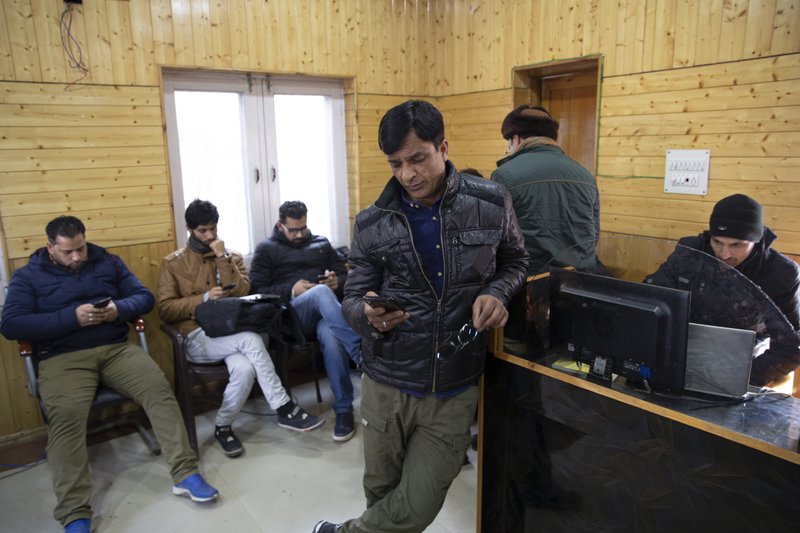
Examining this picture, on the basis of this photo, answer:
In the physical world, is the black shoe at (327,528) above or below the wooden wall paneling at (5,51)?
below

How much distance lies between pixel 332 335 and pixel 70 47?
217 cm

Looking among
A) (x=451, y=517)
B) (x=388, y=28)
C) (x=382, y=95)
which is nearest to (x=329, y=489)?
(x=451, y=517)

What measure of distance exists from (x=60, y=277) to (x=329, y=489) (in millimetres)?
1749

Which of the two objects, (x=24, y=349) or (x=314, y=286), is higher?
(x=314, y=286)

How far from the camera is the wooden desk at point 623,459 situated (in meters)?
1.50

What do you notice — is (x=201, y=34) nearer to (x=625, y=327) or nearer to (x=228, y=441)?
(x=228, y=441)

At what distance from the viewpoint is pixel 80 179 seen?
3.41 metres

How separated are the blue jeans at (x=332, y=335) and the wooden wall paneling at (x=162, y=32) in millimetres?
1654

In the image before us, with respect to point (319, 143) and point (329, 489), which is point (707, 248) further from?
point (319, 143)

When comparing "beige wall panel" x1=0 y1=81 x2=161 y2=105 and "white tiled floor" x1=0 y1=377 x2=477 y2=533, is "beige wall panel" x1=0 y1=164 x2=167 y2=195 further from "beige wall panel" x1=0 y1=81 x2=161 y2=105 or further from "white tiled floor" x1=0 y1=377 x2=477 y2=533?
"white tiled floor" x1=0 y1=377 x2=477 y2=533

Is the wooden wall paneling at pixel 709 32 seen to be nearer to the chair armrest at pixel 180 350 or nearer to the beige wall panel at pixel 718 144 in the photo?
the beige wall panel at pixel 718 144

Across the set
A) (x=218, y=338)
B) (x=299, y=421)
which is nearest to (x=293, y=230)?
(x=218, y=338)

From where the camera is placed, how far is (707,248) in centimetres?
253

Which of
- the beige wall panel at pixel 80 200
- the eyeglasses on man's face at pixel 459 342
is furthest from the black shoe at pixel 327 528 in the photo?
the beige wall panel at pixel 80 200
